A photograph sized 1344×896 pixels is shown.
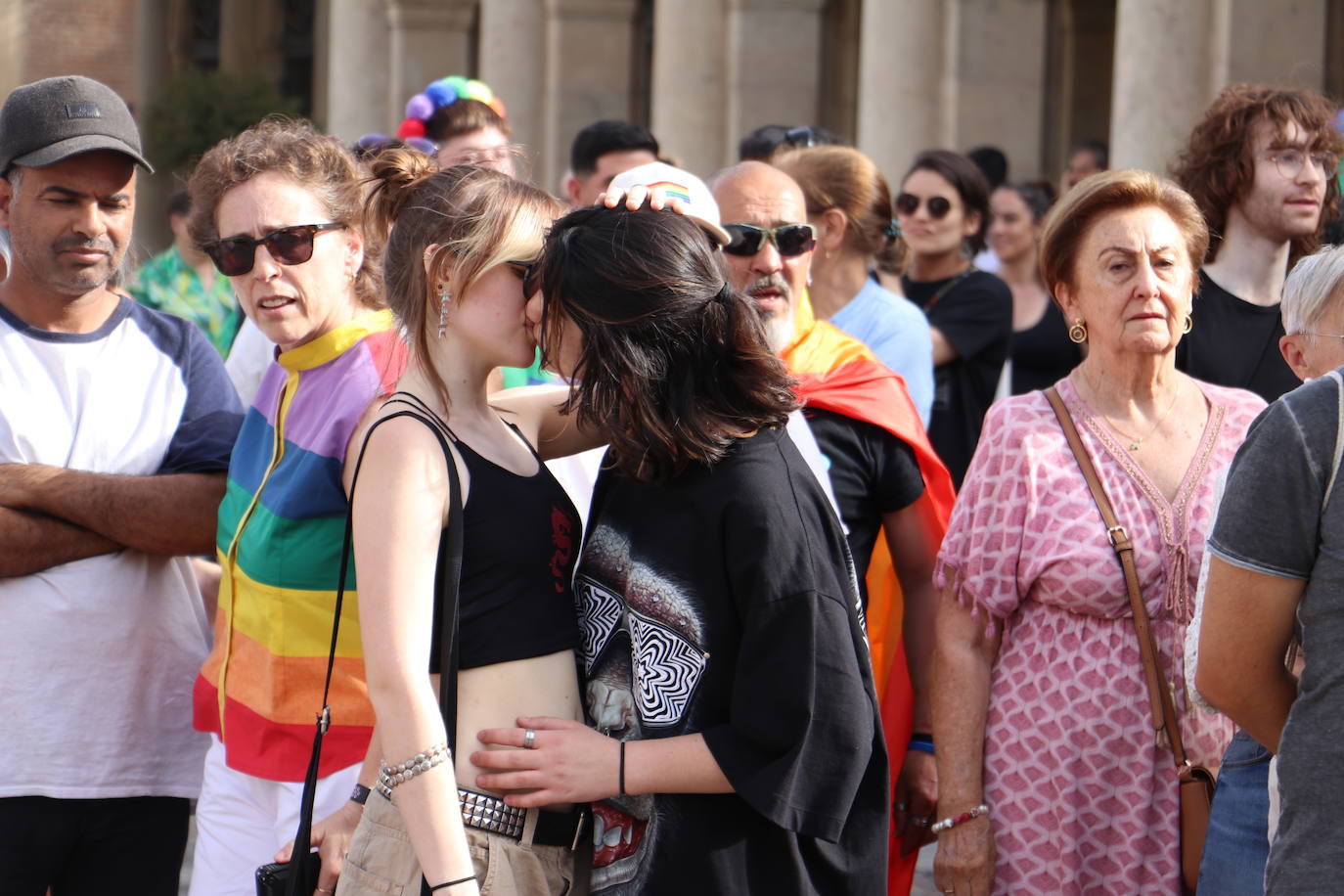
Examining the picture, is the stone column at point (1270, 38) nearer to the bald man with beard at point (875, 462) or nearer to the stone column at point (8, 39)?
the bald man with beard at point (875, 462)

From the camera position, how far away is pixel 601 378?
2.48 meters

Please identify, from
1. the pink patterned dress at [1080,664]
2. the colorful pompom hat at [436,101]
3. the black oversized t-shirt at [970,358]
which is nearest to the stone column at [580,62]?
the colorful pompom hat at [436,101]

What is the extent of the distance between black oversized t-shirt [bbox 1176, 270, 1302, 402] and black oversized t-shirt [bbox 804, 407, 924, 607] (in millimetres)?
1034

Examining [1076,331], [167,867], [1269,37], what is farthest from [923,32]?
[167,867]

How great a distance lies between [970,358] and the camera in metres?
5.92

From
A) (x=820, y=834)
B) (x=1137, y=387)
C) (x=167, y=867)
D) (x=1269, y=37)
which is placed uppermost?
(x=1269, y=37)

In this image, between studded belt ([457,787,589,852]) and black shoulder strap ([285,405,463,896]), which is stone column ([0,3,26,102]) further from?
studded belt ([457,787,589,852])

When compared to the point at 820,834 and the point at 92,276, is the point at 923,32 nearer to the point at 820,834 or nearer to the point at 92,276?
the point at 92,276

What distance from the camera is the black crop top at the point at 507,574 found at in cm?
255

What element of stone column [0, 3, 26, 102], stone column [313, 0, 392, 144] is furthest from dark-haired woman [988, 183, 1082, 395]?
stone column [313, 0, 392, 144]

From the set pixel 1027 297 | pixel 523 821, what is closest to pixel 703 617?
pixel 523 821

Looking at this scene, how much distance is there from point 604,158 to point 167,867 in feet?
12.4

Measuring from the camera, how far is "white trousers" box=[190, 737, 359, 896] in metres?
3.16

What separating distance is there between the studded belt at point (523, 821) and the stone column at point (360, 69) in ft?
53.8
